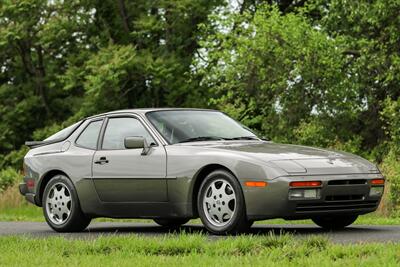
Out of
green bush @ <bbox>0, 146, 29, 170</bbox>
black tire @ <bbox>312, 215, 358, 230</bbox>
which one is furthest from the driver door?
green bush @ <bbox>0, 146, 29, 170</bbox>

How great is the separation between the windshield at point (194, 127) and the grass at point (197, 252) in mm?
2356

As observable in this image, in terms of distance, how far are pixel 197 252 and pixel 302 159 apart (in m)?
2.40

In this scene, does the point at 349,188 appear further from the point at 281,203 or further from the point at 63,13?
the point at 63,13

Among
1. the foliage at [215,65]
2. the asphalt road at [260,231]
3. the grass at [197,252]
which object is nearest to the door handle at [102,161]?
the asphalt road at [260,231]

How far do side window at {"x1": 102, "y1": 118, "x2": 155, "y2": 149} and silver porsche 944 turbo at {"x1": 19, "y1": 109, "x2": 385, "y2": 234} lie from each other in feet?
0.05

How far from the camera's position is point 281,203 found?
401 inches

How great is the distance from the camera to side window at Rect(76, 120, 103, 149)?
12.4 metres

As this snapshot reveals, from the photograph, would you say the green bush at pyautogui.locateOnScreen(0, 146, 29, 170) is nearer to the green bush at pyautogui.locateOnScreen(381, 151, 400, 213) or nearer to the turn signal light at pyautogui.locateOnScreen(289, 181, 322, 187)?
the green bush at pyautogui.locateOnScreen(381, 151, 400, 213)

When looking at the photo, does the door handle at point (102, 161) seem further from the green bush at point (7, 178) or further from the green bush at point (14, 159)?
the green bush at point (14, 159)

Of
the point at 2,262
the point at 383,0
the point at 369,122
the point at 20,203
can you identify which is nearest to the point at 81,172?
the point at 2,262

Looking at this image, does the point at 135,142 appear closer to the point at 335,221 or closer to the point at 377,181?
the point at 335,221

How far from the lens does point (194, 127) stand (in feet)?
38.3

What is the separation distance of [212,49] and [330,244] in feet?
60.9

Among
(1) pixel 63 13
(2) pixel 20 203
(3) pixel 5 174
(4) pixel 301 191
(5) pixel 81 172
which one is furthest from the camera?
(1) pixel 63 13
